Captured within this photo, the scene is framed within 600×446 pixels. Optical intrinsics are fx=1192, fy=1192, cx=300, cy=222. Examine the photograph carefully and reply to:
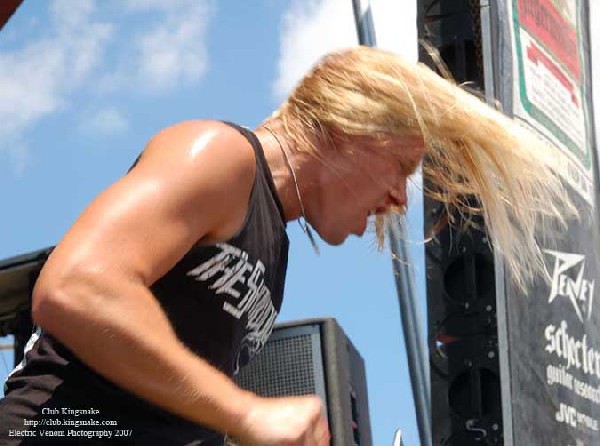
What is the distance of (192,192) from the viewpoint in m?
Answer: 1.37

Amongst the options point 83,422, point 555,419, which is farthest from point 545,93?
point 83,422

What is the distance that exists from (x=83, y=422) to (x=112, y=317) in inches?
8.0

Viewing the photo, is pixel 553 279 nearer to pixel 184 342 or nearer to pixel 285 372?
pixel 285 372

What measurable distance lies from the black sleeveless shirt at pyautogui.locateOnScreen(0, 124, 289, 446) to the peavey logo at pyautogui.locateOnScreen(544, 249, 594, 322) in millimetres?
2650

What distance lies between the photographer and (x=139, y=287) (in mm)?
1294

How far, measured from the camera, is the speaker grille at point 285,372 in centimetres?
424

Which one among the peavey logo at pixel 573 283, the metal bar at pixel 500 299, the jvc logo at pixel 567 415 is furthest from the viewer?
the peavey logo at pixel 573 283

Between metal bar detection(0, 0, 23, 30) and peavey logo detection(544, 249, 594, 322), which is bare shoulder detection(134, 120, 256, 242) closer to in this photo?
metal bar detection(0, 0, 23, 30)

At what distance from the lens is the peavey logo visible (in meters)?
4.15

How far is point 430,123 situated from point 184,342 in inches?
17.2

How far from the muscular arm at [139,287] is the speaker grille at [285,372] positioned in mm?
2902

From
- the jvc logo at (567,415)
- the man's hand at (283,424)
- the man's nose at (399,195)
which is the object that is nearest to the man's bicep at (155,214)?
the man's hand at (283,424)

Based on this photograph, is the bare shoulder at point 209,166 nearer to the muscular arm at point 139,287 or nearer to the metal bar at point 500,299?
the muscular arm at point 139,287

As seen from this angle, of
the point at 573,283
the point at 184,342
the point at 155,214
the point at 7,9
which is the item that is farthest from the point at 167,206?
the point at 573,283
